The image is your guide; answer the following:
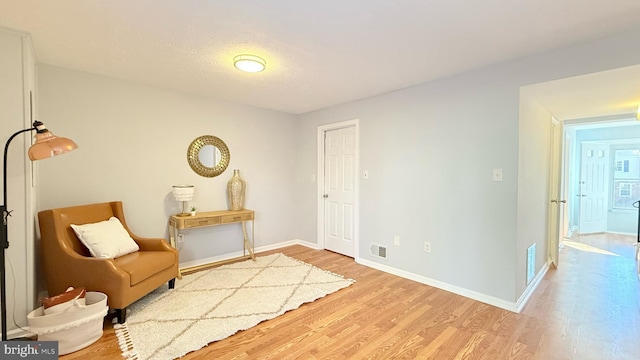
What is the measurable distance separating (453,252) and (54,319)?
11.0 feet

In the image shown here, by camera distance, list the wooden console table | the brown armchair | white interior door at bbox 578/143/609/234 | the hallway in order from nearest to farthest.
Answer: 1. the hallway
2. the brown armchair
3. the wooden console table
4. white interior door at bbox 578/143/609/234

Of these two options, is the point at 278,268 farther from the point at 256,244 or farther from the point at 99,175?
the point at 99,175

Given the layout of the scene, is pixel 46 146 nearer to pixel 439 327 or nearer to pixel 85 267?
pixel 85 267

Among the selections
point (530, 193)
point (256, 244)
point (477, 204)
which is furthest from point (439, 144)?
point (256, 244)

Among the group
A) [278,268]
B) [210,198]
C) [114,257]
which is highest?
[210,198]

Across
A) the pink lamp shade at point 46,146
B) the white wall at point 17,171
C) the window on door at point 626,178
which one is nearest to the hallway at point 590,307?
the window on door at point 626,178

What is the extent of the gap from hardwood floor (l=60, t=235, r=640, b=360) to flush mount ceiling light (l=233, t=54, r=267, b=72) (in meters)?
2.22

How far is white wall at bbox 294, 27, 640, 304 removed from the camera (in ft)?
8.28

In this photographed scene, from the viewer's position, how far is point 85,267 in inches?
88.8

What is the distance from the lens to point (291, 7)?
1719 mm

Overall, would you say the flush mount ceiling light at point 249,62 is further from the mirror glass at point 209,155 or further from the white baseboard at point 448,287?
the white baseboard at point 448,287

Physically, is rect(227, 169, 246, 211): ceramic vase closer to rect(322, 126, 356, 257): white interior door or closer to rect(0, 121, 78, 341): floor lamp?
rect(322, 126, 356, 257): white interior door

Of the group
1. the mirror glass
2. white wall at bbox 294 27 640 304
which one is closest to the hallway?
white wall at bbox 294 27 640 304

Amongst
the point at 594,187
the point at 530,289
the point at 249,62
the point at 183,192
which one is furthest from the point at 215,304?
the point at 594,187
